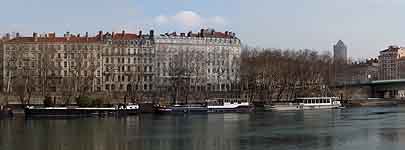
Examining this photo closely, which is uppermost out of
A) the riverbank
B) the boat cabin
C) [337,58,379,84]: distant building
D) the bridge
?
[337,58,379,84]: distant building

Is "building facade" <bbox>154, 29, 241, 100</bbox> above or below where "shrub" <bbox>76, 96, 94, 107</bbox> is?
above

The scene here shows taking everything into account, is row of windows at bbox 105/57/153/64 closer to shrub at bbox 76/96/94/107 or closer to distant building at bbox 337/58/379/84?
distant building at bbox 337/58/379/84

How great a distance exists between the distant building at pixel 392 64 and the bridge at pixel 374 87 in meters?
64.6

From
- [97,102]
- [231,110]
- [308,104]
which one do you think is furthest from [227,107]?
[97,102]

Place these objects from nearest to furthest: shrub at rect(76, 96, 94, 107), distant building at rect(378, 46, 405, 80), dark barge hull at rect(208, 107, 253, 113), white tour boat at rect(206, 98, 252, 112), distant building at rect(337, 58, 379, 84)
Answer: shrub at rect(76, 96, 94, 107), dark barge hull at rect(208, 107, 253, 113), white tour boat at rect(206, 98, 252, 112), distant building at rect(337, 58, 379, 84), distant building at rect(378, 46, 405, 80)

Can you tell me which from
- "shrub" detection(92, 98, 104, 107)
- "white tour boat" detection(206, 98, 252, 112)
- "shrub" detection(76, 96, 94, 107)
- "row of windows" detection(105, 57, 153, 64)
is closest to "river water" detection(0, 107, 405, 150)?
"shrub" detection(76, 96, 94, 107)

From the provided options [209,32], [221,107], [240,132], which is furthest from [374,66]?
[240,132]

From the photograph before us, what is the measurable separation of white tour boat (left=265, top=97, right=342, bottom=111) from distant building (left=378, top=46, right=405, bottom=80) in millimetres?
100598

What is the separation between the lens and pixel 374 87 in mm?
118312

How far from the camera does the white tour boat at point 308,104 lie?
8506 cm

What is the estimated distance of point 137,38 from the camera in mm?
114000

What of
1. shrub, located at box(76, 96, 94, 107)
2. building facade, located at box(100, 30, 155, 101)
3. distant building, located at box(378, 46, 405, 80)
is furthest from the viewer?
distant building, located at box(378, 46, 405, 80)

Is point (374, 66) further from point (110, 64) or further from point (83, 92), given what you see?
point (83, 92)

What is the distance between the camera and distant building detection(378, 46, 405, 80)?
7377 inches
